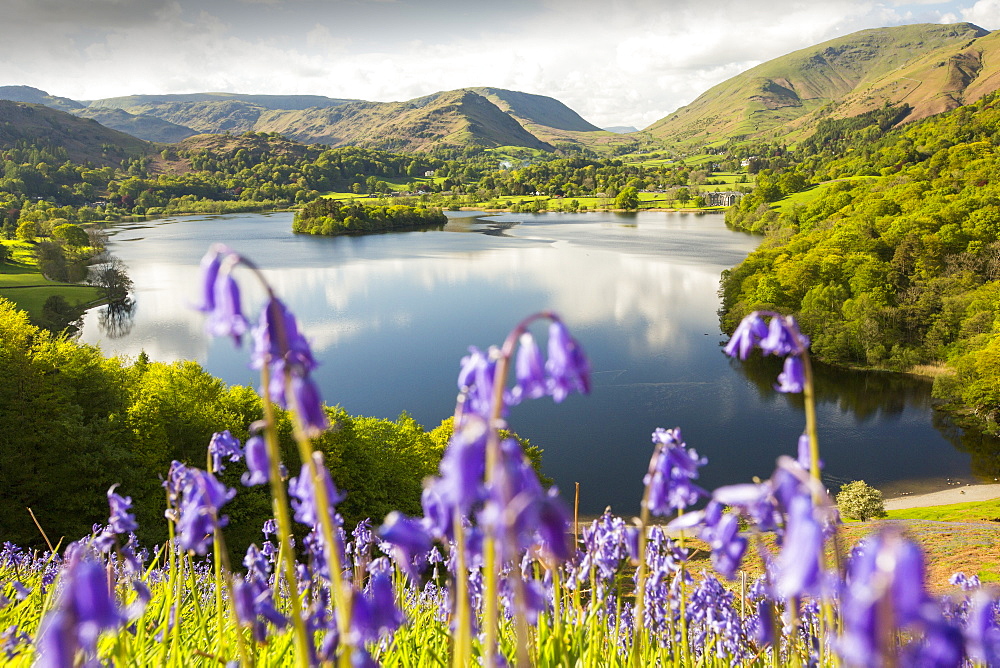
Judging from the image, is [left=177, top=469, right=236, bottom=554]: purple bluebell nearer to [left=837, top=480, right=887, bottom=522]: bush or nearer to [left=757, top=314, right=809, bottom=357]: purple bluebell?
[left=757, top=314, right=809, bottom=357]: purple bluebell

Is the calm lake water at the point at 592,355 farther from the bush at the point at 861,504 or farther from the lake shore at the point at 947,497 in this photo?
the bush at the point at 861,504

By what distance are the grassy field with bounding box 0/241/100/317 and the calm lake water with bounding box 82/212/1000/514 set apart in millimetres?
3140

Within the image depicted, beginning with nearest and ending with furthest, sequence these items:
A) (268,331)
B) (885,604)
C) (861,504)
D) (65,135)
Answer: (885,604)
(268,331)
(861,504)
(65,135)

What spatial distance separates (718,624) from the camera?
11.0 feet

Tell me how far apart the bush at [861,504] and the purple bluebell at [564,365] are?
21.4 metres

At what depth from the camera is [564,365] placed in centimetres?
134

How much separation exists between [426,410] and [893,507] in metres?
18.2

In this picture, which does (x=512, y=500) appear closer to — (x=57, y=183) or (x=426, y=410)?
(x=426, y=410)

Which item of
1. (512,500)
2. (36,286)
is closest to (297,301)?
(36,286)

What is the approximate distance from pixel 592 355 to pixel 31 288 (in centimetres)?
3895

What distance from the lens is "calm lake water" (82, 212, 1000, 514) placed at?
80.8 feet

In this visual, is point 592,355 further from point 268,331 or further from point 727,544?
point 268,331

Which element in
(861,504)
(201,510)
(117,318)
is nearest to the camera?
(201,510)

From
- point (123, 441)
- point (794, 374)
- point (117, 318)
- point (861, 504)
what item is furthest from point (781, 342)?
point (117, 318)
